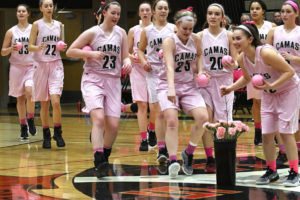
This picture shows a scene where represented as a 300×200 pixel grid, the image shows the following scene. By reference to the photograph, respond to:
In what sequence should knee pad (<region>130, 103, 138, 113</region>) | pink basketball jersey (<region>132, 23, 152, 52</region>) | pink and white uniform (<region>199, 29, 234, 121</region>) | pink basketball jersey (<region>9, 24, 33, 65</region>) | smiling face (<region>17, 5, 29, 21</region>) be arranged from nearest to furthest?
pink and white uniform (<region>199, 29, 234, 121</region>)
pink basketball jersey (<region>132, 23, 152, 52</region>)
knee pad (<region>130, 103, 138, 113</region>)
smiling face (<region>17, 5, 29, 21</region>)
pink basketball jersey (<region>9, 24, 33, 65</region>)

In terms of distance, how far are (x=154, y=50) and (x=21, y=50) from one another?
371 cm

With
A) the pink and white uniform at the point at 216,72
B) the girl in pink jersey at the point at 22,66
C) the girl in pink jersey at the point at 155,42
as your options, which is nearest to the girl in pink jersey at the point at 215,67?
the pink and white uniform at the point at 216,72

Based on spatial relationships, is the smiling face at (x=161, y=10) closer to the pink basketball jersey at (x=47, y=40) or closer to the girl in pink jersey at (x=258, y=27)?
the girl in pink jersey at (x=258, y=27)

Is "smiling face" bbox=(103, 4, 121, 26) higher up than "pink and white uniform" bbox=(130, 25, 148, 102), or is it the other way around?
"smiling face" bbox=(103, 4, 121, 26)

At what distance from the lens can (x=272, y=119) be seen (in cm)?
726

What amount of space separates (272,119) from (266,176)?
0.59 metres

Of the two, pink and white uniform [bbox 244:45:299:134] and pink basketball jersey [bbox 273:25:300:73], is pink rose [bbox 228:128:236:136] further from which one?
pink basketball jersey [bbox 273:25:300:73]

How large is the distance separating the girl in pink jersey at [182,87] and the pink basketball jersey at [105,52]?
60 centimetres

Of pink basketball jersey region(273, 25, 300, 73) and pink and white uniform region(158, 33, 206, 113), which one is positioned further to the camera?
pink basketball jersey region(273, 25, 300, 73)

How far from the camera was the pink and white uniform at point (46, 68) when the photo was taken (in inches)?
427

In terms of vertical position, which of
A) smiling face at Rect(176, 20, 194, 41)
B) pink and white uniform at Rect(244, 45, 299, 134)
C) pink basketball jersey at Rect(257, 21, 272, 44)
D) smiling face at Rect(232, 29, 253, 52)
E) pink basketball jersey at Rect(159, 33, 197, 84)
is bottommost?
pink and white uniform at Rect(244, 45, 299, 134)

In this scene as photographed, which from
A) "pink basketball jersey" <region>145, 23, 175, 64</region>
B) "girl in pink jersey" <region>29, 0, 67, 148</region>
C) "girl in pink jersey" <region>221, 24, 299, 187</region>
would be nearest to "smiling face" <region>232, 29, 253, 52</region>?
"girl in pink jersey" <region>221, 24, 299, 187</region>

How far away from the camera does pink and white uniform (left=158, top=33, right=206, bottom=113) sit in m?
7.86

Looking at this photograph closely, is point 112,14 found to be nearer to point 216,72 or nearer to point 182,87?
point 182,87
